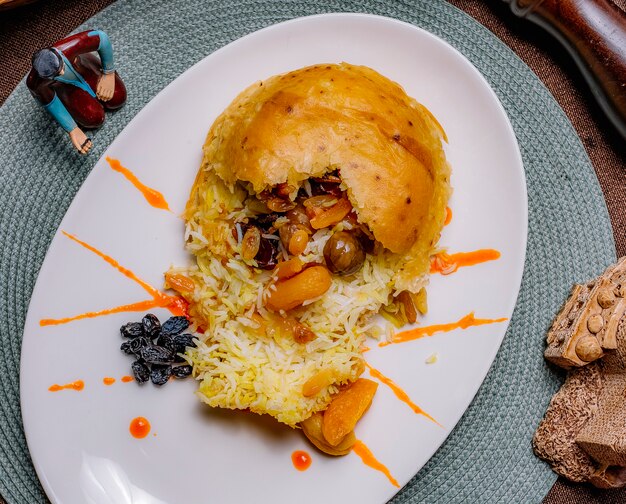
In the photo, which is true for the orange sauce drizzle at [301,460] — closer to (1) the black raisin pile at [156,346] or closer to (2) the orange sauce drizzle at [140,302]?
(1) the black raisin pile at [156,346]

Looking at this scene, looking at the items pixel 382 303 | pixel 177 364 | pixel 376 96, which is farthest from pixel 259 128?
pixel 177 364

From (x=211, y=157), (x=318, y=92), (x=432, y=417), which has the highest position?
(x=318, y=92)

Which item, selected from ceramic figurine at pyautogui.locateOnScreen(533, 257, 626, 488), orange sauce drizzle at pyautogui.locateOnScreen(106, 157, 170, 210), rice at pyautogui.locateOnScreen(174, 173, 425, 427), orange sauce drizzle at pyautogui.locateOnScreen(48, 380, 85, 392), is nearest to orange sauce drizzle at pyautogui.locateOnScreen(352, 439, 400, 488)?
rice at pyautogui.locateOnScreen(174, 173, 425, 427)

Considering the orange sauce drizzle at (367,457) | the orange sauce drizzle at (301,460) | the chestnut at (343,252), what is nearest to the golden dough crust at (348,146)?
the chestnut at (343,252)

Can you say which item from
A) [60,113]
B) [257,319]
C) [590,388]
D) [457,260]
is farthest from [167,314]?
[590,388]

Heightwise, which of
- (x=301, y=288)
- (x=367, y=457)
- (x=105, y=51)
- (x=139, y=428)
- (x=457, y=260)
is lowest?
(x=139, y=428)

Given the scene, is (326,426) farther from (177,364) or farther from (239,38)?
(239,38)

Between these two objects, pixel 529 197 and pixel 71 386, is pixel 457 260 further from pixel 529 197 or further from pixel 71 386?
pixel 71 386
